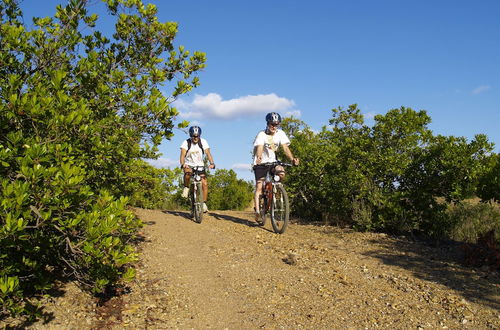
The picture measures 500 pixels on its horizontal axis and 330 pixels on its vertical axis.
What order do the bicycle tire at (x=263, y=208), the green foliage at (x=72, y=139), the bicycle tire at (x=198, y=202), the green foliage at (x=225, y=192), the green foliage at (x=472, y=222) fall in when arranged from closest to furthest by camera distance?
the green foliage at (x=72, y=139), the green foliage at (x=472, y=222), the bicycle tire at (x=263, y=208), the bicycle tire at (x=198, y=202), the green foliage at (x=225, y=192)

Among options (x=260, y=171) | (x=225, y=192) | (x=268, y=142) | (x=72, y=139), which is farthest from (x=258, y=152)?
(x=225, y=192)

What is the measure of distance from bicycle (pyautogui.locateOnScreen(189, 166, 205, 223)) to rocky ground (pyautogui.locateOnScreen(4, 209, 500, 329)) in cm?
156

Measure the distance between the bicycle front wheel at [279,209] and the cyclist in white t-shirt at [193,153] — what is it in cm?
188

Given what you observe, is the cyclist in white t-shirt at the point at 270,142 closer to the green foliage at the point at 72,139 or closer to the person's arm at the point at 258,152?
the person's arm at the point at 258,152

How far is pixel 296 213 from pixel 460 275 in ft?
19.5

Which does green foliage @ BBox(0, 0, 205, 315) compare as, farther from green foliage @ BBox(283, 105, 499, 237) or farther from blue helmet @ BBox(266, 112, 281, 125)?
green foliage @ BBox(283, 105, 499, 237)

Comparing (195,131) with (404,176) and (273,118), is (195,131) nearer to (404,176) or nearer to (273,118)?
(273,118)

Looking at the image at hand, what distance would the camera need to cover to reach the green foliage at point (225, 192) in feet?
59.7

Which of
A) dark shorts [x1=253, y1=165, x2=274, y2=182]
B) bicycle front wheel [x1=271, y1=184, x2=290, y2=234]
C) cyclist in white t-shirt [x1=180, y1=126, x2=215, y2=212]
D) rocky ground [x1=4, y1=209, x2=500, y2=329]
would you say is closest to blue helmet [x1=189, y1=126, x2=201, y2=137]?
cyclist in white t-shirt [x1=180, y1=126, x2=215, y2=212]

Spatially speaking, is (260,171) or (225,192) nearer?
(260,171)

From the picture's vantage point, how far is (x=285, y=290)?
4.76 m

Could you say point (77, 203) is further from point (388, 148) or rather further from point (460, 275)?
point (388, 148)

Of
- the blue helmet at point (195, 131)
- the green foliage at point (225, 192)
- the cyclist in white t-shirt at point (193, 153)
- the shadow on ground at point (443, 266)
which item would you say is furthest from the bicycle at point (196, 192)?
the green foliage at point (225, 192)

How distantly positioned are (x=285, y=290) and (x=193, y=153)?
17.3ft
